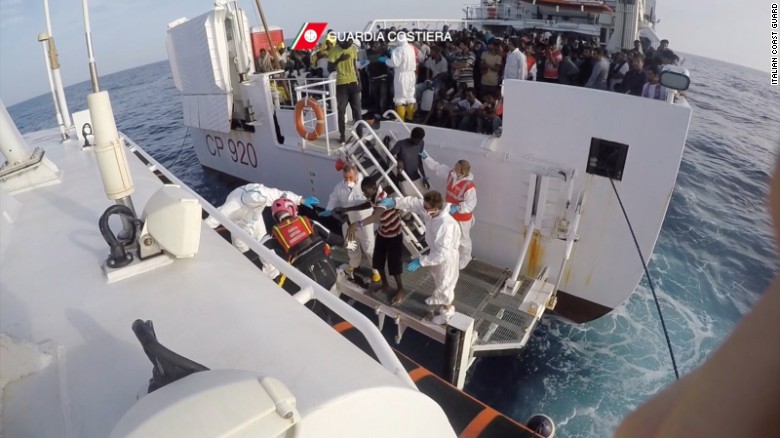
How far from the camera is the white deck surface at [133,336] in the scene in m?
1.71

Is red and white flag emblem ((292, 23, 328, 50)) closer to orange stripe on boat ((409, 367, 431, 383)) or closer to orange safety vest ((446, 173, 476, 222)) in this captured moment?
orange safety vest ((446, 173, 476, 222))

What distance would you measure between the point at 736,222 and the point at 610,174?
8.07 m

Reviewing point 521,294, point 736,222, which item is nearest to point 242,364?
point 521,294

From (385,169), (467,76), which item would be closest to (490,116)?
(385,169)

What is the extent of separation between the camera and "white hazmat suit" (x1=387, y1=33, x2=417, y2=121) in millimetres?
7582

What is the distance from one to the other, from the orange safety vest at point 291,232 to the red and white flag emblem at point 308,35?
13.2 meters

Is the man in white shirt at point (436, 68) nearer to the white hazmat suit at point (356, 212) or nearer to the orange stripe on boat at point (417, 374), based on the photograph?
the white hazmat suit at point (356, 212)

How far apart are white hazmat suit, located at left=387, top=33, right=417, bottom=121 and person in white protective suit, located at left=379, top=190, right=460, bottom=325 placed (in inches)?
127

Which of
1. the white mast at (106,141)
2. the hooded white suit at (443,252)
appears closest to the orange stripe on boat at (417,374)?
the hooded white suit at (443,252)

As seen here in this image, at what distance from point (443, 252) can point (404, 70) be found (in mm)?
4291

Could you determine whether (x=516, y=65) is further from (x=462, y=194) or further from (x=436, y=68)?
(x=462, y=194)

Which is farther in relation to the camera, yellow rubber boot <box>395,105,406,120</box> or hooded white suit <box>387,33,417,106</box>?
yellow rubber boot <box>395,105,406,120</box>

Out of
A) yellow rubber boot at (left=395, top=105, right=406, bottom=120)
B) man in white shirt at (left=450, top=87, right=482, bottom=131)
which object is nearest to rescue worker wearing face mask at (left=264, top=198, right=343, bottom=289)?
man in white shirt at (left=450, top=87, right=482, bottom=131)

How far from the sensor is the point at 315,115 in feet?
24.8
